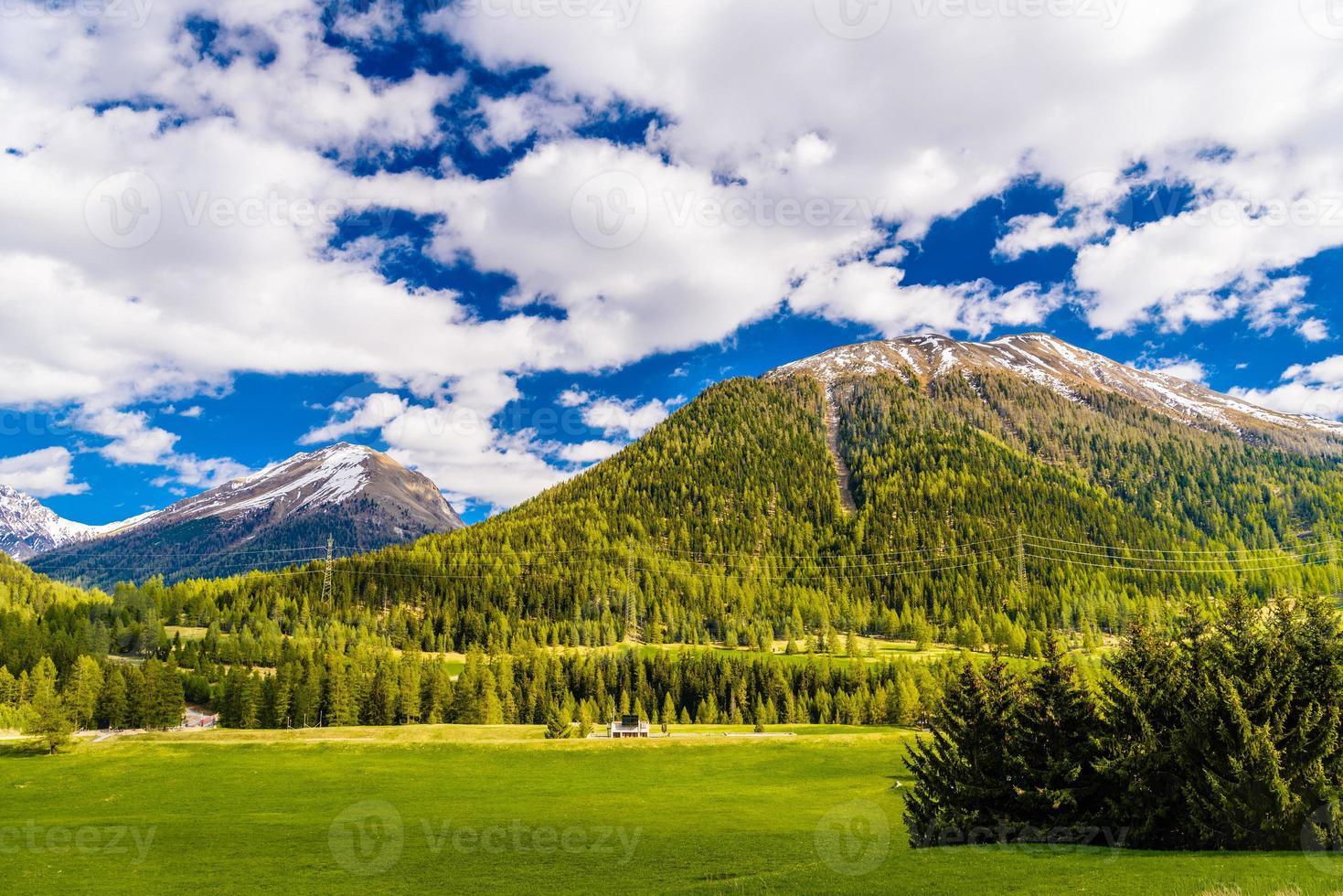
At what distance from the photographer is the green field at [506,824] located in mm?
32906

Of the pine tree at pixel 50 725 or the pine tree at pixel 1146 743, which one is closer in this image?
the pine tree at pixel 1146 743

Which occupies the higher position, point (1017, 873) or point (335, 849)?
point (1017, 873)

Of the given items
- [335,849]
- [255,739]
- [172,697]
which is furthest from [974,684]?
[172,697]

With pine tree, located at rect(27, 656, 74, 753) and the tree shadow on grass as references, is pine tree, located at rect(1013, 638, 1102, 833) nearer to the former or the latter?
pine tree, located at rect(27, 656, 74, 753)

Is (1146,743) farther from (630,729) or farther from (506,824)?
A: (630,729)

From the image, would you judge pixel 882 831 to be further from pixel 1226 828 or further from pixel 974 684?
pixel 1226 828

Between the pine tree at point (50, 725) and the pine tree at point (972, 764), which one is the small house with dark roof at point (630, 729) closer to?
the pine tree at point (50, 725)

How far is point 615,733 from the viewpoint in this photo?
5054 inches

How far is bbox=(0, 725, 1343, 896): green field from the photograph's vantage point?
3291 cm

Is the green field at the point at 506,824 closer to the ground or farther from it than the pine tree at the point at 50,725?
closer to the ground

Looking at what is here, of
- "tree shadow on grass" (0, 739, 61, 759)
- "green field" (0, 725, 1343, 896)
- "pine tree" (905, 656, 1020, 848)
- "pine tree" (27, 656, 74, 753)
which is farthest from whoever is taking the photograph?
"pine tree" (27, 656, 74, 753)

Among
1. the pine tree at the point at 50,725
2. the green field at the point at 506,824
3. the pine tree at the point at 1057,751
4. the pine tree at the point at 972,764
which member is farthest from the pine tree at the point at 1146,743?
the pine tree at the point at 50,725

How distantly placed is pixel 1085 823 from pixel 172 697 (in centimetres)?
14081

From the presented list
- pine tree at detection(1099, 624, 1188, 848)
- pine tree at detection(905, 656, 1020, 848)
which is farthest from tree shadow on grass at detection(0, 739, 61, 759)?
pine tree at detection(1099, 624, 1188, 848)
